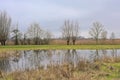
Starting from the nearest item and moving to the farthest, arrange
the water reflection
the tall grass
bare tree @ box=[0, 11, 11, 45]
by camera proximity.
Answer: the tall grass < the water reflection < bare tree @ box=[0, 11, 11, 45]

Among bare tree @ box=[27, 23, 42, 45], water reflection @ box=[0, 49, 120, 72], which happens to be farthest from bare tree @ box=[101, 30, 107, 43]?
water reflection @ box=[0, 49, 120, 72]

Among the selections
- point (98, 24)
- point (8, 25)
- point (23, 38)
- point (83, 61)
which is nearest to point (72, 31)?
point (98, 24)

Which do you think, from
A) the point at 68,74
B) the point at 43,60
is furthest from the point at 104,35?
the point at 68,74

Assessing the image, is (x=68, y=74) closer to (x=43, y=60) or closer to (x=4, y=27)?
(x=43, y=60)

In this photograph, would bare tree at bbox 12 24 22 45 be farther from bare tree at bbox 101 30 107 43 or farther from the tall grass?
the tall grass

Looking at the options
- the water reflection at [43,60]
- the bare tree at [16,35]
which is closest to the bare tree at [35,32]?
the bare tree at [16,35]

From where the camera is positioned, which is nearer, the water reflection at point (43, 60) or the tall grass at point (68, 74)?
the tall grass at point (68, 74)

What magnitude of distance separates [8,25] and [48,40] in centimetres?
1486

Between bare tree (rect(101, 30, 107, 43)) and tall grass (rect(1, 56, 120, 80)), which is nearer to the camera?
tall grass (rect(1, 56, 120, 80))

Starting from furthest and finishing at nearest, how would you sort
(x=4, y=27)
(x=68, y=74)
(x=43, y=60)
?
(x=4, y=27) → (x=43, y=60) → (x=68, y=74)

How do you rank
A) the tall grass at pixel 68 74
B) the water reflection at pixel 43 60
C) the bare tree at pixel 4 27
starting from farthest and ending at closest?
the bare tree at pixel 4 27, the water reflection at pixel 43 60, the tall grass at pixel 68 74

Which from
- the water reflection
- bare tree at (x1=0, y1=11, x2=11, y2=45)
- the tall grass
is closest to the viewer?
the tall grass

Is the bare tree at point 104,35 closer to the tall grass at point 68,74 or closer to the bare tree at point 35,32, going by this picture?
the bare tree at point 35,32

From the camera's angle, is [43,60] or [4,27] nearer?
[43,60]
